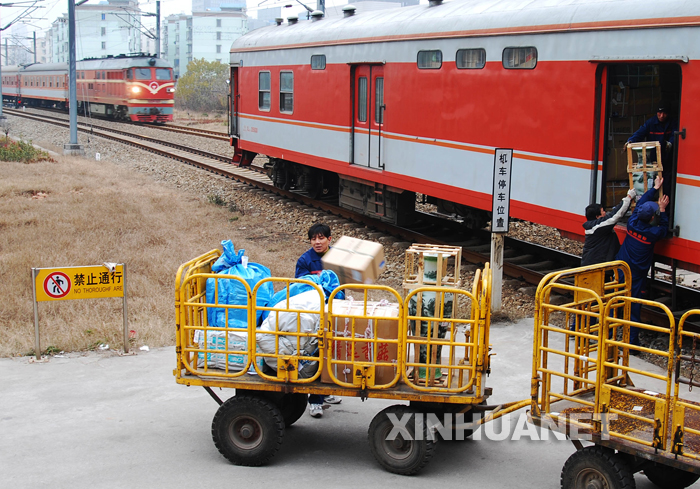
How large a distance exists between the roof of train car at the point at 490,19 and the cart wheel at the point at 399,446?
473 cm

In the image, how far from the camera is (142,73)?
123 feet

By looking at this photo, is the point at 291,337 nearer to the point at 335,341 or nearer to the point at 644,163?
the point at 335,341

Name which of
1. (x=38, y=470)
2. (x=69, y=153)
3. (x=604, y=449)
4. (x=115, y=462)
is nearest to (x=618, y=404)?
(x=604, y=449)

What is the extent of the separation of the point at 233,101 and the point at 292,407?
14211 mm

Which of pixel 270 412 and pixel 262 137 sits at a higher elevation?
pixel 262 137

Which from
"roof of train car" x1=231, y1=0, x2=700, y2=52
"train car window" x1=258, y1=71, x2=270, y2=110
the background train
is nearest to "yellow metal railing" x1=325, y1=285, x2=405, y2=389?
"roof of train car" x1=231, y1=0, x2=700, y2=52

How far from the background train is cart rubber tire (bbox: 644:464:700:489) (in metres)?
35.9

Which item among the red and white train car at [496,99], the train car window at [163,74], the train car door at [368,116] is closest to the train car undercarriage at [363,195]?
the red and white train car at [496,99]

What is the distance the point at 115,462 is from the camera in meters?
5.14

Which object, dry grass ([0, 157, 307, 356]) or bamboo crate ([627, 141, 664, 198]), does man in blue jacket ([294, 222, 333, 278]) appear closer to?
dry grass ([0, 157, 307, 356])

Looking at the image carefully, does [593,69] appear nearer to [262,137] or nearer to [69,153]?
[262,137]

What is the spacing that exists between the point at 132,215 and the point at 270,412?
399 inches

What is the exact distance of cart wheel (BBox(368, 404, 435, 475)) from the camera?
4988 millimetres

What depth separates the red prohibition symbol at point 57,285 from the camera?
7156 mm
